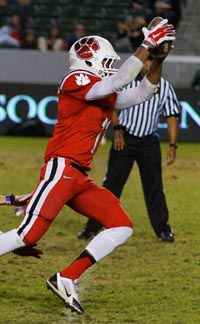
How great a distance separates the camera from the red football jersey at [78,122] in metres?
7.11

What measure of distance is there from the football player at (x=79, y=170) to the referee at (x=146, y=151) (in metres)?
2.81

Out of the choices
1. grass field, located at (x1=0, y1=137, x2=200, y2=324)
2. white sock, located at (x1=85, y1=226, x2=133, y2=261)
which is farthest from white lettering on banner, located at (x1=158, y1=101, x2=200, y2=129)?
white sock, located at (x1=85, y1=226, x2=133, y2=261)

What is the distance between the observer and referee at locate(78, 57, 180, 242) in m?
10.2

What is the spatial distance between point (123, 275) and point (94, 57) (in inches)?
88.8

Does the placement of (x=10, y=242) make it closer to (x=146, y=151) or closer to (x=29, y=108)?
(x=146, y=151)

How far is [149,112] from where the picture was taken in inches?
401

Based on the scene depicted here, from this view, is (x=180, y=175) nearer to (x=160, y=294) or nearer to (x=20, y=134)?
(x=20, y=134)

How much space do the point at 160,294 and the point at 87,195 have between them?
3.69 feet

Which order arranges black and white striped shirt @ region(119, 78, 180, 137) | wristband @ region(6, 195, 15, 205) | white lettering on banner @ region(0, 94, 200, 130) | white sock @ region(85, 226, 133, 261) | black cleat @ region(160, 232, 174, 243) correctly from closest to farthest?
white sock @ region(85, 226, 133, 261), wristband @ region(6, 195, 15, 205), black and white striped shirt @ region(119, 78, 180, 137), black cleat @ region(160, 232, 174, 243), white lettering on banner @ region(0, 94, 200, 130)

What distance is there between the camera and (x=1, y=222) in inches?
440

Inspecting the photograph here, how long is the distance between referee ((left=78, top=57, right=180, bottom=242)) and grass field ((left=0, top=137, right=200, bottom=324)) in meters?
0.24

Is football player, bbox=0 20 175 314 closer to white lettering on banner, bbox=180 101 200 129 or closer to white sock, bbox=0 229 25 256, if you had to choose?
white sock, bbox=0 229 25 256

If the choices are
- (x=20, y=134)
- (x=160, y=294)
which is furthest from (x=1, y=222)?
(x=20, y=134)

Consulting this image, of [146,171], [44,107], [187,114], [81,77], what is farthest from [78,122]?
[44,107]
